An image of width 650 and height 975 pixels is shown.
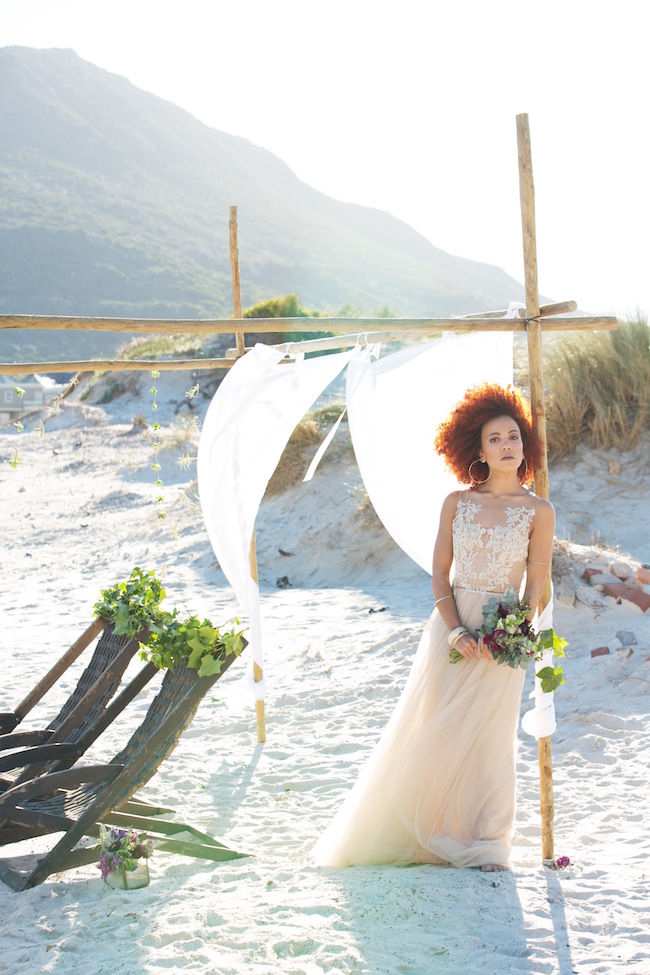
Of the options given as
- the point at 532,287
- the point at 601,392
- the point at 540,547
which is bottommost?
the point at 540,547

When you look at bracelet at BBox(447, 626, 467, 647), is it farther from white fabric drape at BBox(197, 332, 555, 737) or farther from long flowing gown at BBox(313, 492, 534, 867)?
white fabric drape at BBox(197, 332, 555, 737)

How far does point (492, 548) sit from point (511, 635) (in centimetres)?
38

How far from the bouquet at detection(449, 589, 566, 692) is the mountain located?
39.1 meters

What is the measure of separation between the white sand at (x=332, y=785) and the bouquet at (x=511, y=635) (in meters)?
0.85

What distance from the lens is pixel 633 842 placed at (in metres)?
3.77

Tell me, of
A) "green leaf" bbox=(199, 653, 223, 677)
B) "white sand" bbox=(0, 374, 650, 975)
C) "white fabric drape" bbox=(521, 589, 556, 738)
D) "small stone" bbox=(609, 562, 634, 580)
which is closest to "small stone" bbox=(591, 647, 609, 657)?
"white sand" bbox=(0, 374, 650, 975)

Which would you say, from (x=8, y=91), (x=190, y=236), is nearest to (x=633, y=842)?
(x=190, y=236)

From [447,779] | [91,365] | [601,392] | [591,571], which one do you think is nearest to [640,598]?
[591,571]

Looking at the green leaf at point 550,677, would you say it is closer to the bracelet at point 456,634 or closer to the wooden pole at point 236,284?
the bracelet at point 456,634

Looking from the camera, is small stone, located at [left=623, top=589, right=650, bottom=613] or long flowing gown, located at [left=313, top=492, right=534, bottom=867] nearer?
long flowing gown, located at [left=313, top=492, right=534, bottom=867]

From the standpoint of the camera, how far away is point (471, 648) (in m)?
3.47

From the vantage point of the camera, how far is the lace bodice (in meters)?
3.54

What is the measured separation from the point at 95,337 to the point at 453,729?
53.7m

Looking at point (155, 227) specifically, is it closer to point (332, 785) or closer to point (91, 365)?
point (91, 365)
